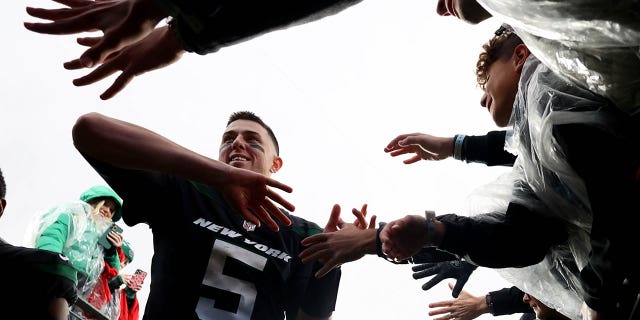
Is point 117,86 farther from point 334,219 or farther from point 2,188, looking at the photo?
point 2,188

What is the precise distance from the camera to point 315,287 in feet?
6.91

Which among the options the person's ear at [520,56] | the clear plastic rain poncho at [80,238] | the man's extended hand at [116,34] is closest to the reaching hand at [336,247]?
the person's ear at [520,56]

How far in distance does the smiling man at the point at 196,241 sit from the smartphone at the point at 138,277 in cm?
281

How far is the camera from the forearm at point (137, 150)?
4.34ft

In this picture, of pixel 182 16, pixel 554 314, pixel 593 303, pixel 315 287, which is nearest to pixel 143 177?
pixel 315 287

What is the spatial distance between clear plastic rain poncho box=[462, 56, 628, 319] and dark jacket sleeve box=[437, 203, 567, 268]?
2 cm

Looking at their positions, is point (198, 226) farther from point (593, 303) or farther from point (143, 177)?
point (593, 303)

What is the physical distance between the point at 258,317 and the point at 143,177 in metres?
0.63

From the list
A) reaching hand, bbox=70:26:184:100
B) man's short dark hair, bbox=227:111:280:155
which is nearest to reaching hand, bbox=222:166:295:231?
reaching hand, bbox=70:26:184:100

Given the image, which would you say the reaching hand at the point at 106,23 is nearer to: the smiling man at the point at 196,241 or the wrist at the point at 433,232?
the smiling man at the point at 196,241

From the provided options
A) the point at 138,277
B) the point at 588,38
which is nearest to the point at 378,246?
the point at 588,38

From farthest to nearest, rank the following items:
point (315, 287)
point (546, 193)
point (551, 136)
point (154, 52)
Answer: point (315, 287) < point (546, 193) < point (551, 136) < point (154, 52)

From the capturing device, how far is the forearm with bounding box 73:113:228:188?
1324 millimetres

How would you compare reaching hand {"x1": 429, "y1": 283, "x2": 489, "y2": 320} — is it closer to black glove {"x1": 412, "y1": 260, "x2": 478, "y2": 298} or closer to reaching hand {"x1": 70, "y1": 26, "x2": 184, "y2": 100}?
black glove {"x1": 412, "y1": 260, "x2": 478, "y2": 298}
